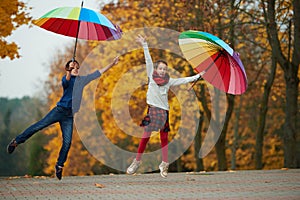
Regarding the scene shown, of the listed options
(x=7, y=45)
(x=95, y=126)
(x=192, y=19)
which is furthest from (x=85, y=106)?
(x=7, y=45)

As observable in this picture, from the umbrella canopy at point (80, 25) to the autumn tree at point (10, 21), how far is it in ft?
19.3

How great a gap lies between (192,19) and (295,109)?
530 centimetres

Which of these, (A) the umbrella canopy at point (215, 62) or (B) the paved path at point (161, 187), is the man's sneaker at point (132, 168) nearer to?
(B) the paved path at point (161, 187)

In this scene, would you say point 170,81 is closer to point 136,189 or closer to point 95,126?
point 136,189

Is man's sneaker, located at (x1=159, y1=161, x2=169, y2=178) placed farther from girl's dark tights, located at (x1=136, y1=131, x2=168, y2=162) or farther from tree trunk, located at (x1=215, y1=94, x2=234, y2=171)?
tree trunk, located at (x1=215, y1=94, x2=234, y2=171)

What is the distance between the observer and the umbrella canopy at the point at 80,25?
1120 cm

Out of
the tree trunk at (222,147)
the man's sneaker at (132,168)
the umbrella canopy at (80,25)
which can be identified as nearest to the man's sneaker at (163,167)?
the man's sneaker at (132,168)

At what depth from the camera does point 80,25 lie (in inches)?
491

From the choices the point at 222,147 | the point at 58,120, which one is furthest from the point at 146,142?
the point at 222,147

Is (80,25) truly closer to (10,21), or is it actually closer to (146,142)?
(146,142)

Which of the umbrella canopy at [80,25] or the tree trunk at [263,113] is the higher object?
the umbrella canopy at [80,25]

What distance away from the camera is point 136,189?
35.9 ft

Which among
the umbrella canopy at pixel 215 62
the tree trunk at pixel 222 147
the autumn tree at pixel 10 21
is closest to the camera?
the umbrella canopy at pixel 215 62

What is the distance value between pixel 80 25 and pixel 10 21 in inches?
252
